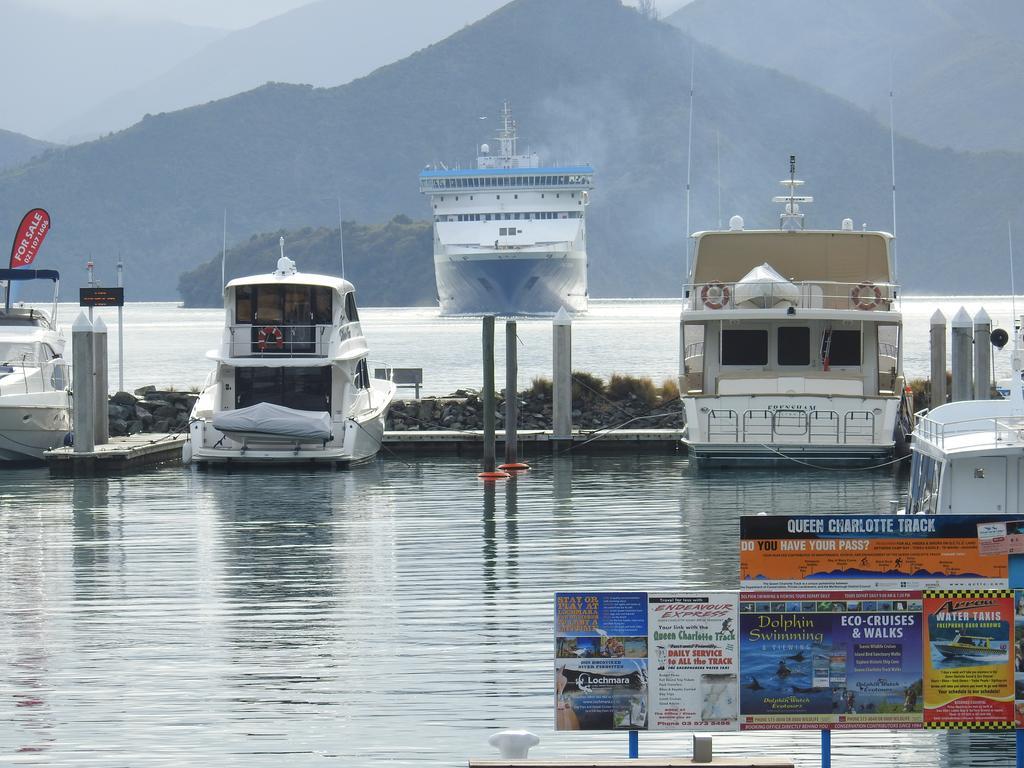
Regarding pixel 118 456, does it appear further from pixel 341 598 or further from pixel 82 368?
pixel 341 598

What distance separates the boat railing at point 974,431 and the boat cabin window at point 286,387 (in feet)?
47.6

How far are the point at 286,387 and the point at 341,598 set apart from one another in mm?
12895

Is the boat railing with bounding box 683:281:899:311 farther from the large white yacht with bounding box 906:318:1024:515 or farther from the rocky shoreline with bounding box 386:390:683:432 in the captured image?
the large white yacht with bounding box 906:318:1024:515

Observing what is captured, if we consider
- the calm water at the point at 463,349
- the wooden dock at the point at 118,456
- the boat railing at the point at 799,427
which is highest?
the calm water at the point at 463,349

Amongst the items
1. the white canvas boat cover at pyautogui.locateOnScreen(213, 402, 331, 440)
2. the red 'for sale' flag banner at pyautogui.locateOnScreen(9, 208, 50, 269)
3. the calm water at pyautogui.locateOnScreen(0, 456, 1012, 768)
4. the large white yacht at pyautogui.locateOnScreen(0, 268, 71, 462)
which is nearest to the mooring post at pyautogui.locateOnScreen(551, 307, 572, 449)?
the calm water at pyautogui.locateOnScreen(0, 456, 1012, 768)

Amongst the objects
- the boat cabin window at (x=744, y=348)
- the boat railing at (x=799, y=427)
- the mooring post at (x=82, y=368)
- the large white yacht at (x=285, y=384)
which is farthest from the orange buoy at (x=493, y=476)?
the mooring post at (x=82, y=368)

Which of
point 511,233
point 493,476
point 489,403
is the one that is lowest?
point 493,476

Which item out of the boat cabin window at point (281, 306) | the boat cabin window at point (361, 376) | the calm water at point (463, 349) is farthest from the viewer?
the calm water at point (463, 349)

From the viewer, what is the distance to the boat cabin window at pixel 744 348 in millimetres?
26750

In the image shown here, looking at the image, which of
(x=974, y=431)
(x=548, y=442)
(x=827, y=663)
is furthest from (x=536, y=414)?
(x=827, y=663)

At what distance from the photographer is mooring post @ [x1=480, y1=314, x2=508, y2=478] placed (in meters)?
24.9

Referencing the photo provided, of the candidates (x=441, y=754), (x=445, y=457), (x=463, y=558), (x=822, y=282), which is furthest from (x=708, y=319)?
(x=441, y=754)

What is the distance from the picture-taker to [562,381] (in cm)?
2794

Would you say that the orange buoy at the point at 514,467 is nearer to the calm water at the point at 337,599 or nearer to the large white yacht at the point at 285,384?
the calm water at the point at 337,599
